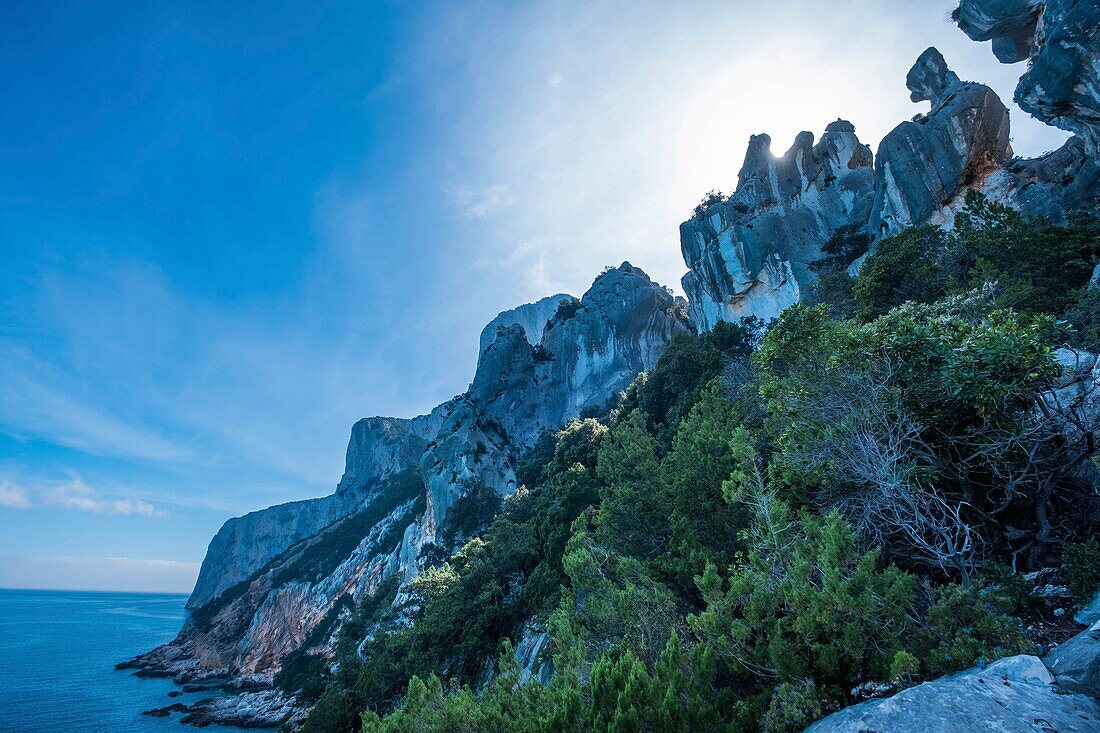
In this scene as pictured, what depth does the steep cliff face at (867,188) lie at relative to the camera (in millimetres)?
23031

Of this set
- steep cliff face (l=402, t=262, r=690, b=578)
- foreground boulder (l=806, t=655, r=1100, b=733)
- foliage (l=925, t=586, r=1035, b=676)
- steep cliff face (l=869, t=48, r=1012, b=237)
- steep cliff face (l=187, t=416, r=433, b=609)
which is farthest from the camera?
steep cliff face (l=187, t=416, r=433, b=609)

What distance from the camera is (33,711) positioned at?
37.4 m

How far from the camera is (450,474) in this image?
4356 cm

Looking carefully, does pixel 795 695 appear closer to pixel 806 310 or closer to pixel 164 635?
pixel 806 310

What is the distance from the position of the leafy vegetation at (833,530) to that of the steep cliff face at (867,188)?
1364 centimetres

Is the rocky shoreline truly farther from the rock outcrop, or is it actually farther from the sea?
the rock outcrop

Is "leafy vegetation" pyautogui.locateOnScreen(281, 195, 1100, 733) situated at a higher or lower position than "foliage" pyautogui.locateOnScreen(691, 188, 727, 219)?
lower

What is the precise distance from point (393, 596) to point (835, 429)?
127 ft

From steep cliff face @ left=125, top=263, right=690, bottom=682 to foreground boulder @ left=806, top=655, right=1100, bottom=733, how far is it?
1620 inches

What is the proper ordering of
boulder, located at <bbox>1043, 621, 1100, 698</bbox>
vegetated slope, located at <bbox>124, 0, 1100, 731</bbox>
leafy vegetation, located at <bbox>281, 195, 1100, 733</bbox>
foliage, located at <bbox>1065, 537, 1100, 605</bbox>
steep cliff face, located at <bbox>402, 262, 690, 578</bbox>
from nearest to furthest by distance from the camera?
boulder, located at <bbox>1043, 621, 1100, 698</bbox> → foliage, located at <bbox>1065, 537, 1100, 605</bbox> → leafy vegetation, located at <bbox>281, 195, 1100, 733</bbox> → vegetated slope, located at <bbox>124, 0, 1100, 731</bbox> → steep cliff face, located at <bbox>402, 262, 690, 578</bbox>

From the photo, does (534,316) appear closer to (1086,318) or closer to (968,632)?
(1086,318)

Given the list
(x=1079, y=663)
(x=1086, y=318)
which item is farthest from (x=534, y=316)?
(x=1079, y=663)

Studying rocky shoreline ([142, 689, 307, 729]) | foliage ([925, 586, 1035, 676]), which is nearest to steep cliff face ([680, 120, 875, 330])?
foliage ([925, 586, 1035, 676])

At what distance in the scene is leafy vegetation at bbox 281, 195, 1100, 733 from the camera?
4.40 meters
